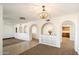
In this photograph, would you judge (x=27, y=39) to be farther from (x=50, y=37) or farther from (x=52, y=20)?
(x=52, y=20)

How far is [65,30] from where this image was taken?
50.3 feet

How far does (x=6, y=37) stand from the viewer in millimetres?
14289

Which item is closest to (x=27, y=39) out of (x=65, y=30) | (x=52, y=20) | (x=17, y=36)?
(x=17, y=36)

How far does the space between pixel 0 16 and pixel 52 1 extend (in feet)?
7.34

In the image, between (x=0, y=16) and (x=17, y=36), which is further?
(x=17, y=36)

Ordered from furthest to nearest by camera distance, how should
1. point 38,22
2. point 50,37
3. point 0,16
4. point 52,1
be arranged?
point 38,22
point 50,37
point 0,16
point 52,1

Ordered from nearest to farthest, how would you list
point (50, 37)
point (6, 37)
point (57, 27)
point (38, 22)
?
point (57, 27) < point (50, 37) < point (38, 22) < point (6, 37)

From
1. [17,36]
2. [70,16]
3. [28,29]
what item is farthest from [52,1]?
[17,36]

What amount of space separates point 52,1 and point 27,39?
10399mm

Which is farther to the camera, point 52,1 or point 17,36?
point 17,36
